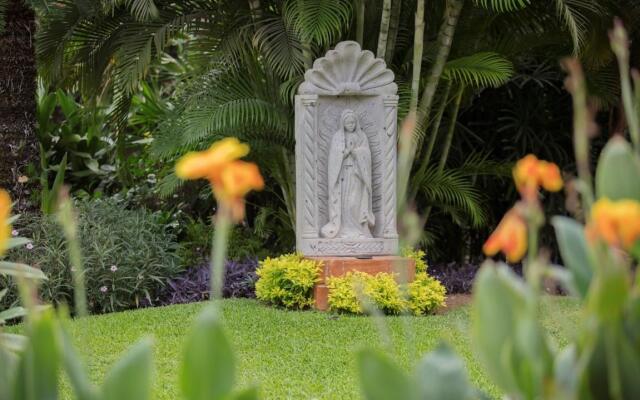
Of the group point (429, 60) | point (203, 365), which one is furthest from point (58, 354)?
point (429, 60)

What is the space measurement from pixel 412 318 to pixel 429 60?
297 centimetres

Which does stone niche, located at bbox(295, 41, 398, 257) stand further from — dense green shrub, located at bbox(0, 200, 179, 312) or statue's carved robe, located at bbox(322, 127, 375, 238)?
dense green shrub, located at bbox(0, 200, 179, 312)

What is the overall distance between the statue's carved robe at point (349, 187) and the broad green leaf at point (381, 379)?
681 cm

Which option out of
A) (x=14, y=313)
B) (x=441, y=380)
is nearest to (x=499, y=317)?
(x=441, y=380)

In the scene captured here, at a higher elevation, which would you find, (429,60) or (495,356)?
(429,60)

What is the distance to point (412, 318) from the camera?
7.34 meters

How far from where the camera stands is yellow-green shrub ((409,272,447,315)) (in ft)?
25.0

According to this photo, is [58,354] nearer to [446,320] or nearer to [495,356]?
[495,356]

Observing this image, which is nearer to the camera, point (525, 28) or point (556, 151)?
point (525, 28)

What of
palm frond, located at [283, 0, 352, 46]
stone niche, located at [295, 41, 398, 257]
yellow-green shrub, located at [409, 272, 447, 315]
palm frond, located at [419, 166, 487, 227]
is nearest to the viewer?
yellow-green shrub, located at [409, 272, 447, 315]

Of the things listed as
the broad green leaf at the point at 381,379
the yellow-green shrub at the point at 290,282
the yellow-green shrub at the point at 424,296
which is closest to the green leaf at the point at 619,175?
the broad green leaf at the point at 381,379

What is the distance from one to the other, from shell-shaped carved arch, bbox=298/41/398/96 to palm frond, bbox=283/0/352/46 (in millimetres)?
186

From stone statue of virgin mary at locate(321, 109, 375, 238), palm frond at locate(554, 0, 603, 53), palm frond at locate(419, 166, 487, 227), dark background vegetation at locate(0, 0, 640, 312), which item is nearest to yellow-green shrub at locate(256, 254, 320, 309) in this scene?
stone statue of virgin mary at locate(321, 109, 375, 238)

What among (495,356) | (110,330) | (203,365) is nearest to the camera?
(203,365)
